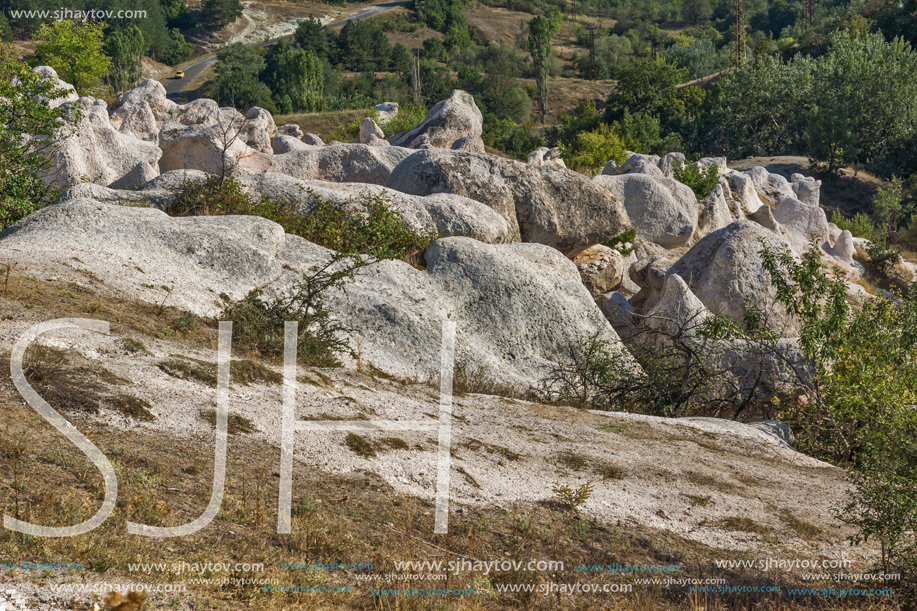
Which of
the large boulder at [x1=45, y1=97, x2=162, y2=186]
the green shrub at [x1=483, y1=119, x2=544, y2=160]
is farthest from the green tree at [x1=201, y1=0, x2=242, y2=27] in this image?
the large boulder at [x1=45, y1=97, x2=162, y2=186]

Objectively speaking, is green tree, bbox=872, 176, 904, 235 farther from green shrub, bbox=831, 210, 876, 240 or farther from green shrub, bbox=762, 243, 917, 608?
green shrub, bbox=762, 243, 917, 608

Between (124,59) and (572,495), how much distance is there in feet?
218

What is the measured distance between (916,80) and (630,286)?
37.1 m

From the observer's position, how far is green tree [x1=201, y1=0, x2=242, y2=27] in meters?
94.5

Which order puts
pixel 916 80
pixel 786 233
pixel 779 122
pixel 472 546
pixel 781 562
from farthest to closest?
pixel 779 122
pixel 916 80
pixel 786 233
pixel 781 562
pixel 472 546

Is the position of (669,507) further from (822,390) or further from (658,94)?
(658,94)

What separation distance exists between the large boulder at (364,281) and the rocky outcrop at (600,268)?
3.91m

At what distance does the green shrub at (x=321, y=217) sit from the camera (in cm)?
1085

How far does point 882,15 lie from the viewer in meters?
61.7

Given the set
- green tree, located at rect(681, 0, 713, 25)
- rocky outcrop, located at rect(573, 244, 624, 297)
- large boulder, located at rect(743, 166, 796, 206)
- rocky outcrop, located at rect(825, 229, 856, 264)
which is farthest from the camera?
green tree, located at rect(681, 0, 713, 25)

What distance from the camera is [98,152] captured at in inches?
709

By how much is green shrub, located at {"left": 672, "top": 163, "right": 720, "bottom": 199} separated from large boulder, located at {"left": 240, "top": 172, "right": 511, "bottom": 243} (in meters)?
14.1

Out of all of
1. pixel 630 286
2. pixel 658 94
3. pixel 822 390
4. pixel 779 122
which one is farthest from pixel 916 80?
pixel 822 390

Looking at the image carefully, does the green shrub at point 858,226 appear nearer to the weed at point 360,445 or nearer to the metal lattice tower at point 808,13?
the weed at point 360,445
